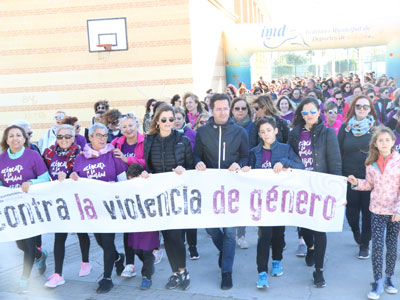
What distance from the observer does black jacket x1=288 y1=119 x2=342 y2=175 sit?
498 cm

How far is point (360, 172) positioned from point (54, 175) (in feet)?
12.2

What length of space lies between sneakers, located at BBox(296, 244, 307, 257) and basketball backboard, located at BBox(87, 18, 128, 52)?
11.3 metres

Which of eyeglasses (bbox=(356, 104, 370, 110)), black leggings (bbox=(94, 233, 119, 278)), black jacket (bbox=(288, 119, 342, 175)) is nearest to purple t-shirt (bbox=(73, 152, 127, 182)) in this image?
black leggings (bbox=(94, 233, 119, 278))

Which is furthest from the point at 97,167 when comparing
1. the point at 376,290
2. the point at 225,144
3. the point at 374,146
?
the point at 376,290

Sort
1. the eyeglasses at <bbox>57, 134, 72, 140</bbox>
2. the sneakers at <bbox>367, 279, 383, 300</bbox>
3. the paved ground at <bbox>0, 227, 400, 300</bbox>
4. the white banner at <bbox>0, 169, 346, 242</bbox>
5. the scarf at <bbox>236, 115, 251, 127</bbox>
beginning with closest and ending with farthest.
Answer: the sneakers at <bbox>367, 279, 383, 300</bbox> < the paved ground at <bbox>0, 227, 400, 300</bbox> < the white banner at <bbox>0, 169, 346, 242</bbox> < the eyeglasses at <bbox>57, 134, 72, 140</bbox> < the scarf at <bbox>236, 115, 251, 127</bbox>

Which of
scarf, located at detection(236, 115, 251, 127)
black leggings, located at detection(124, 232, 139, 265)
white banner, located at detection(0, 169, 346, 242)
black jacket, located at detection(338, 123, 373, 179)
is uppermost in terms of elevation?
scarf, located at detection(236, 115, 251, 127)

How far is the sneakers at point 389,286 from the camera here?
15.1 feet

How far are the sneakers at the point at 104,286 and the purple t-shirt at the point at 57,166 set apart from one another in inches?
53.0

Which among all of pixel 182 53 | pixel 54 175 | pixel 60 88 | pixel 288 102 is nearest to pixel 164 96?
pixel 182 53

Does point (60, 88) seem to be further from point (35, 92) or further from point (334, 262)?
point (334, 262)

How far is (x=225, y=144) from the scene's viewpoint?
5.12 m

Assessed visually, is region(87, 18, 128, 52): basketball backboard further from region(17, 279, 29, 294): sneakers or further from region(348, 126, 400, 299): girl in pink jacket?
region(348, 126, 400, 299): girl in pink jacket

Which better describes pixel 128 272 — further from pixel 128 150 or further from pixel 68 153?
pixel 68 153

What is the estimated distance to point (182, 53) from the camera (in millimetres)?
15516
